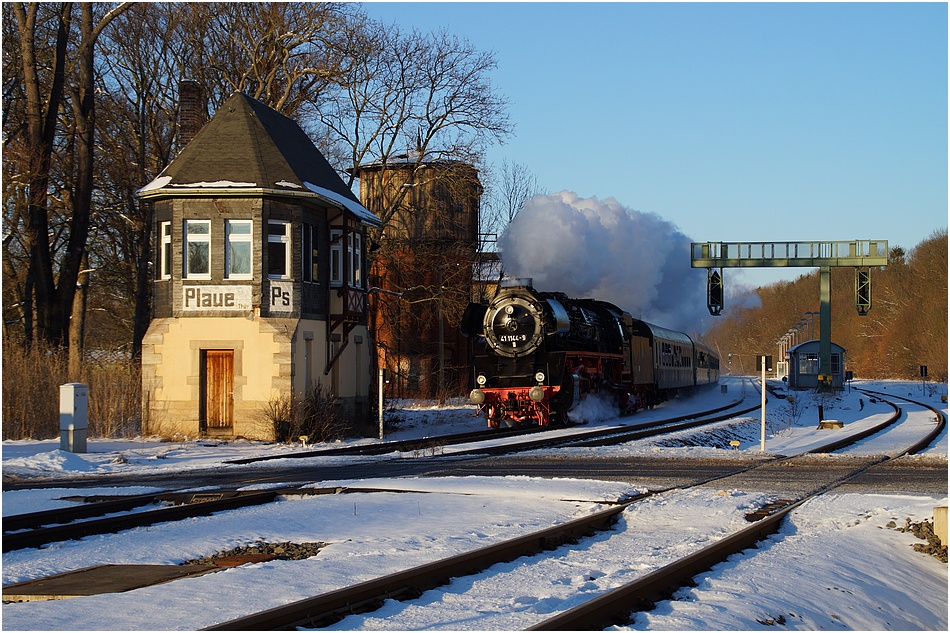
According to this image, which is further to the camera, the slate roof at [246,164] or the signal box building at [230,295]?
the slate roof at [246,164]

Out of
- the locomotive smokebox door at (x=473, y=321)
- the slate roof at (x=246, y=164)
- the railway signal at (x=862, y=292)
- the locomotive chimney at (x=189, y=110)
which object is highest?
the locomotive chimney at (x=189, y=110)

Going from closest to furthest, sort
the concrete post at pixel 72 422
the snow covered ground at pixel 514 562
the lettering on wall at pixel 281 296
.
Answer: the snow covered ground at pixel 514 562 < the concrete post at pixel 72 422 < the lettering on wall at pixel 281 296

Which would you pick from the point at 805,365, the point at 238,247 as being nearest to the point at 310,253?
the point at 238,247

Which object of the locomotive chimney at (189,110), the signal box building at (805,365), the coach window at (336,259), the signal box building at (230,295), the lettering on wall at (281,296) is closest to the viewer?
the signal box building at (230,295)

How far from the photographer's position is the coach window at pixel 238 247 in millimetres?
24828

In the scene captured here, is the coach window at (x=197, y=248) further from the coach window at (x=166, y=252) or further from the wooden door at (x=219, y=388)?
the wooden door at (x=219, y=388)

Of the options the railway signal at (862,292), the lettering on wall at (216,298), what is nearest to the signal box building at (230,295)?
the lettering on wall at (216,298)

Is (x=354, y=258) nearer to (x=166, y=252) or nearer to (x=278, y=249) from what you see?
(x=278, y=249)

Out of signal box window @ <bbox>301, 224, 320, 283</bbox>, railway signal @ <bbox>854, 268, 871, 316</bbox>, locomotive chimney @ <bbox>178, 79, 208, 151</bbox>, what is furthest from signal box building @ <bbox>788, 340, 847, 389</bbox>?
signal box window @ <bbox>301, 224, 320, 283</bbox>

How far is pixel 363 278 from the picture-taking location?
29438mm

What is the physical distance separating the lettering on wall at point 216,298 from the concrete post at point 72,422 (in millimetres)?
5347

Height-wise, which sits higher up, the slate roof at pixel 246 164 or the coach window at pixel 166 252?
the slate roof at pixel 246 164

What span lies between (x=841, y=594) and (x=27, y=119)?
29651 mm

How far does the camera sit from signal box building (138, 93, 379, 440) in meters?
24.3
